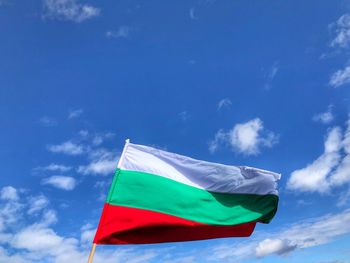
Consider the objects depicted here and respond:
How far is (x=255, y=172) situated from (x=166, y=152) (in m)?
→ 3.58

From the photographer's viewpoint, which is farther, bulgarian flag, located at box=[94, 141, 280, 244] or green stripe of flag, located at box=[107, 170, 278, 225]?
green stripe of flag, located at box=[107, 170, 278, 225]

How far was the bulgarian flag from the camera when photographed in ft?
50.4

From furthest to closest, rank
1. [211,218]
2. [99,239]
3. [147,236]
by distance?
[211,218] < [147,236] < [99,239]

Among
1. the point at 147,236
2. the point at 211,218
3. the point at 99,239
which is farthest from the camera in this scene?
the point at 211,218

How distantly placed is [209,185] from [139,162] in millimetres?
2971

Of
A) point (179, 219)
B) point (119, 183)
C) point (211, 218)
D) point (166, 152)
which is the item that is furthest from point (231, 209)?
point (119, 183)

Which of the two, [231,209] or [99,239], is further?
[231,209]

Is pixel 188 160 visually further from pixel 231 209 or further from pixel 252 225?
pixel 252 225

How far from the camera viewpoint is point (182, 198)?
656 inches

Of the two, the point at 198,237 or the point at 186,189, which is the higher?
the point at 186,189

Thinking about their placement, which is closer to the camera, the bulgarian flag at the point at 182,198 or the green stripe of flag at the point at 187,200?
the bulgarian flag at the point at 182,198

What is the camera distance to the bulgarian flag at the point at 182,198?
604 inches

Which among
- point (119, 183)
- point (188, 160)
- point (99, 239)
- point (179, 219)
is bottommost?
point (99, 239)

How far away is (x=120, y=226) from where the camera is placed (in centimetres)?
1480
